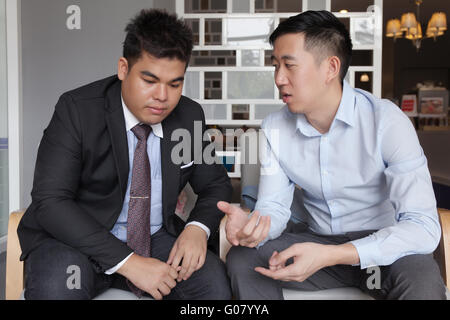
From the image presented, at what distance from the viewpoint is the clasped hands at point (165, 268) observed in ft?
4.36

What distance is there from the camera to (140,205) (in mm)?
1521

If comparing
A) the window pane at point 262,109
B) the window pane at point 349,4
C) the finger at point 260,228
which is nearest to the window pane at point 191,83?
the window pane at point 262,109

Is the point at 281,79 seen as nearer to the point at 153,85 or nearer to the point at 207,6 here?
the point at 153,85

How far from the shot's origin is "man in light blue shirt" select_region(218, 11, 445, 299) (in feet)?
4.40

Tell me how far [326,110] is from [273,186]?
1.04 feet

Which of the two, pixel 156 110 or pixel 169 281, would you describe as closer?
pixel 169 281

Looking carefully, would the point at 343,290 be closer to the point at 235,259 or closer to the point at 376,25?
the point at 235,259

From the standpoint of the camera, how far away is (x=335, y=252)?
129 cm

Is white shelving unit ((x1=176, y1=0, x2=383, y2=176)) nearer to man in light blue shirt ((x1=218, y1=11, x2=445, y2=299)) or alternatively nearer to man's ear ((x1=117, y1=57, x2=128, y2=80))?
man in light blue shirt ((x1=218, y1=11, x2=445, y2=299))

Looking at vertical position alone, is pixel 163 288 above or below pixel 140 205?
below

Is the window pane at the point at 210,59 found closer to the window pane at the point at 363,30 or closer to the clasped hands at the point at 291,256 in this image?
the window pane at the point at 363,30

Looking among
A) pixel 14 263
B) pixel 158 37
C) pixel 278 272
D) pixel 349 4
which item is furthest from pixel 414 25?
pixel 14 263

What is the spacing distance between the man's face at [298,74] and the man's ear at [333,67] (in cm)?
3
